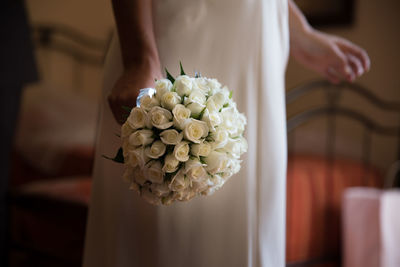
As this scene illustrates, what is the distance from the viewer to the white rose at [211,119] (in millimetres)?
622

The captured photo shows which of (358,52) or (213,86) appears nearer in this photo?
(213,86)

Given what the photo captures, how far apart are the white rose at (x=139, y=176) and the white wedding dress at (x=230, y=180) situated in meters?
0.16

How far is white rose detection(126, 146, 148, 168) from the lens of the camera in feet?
2.01

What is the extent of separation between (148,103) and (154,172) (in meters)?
0.09

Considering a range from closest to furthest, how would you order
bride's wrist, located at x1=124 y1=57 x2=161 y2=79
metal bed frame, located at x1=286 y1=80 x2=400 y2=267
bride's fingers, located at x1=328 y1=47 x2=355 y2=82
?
bride's wrist, located at x1=124 y1=57 x2=161 y2=79 < bride's fingers, located at x1=328 y1=47 x2=355 y2=82 < metal bed frame, located at x1=286 y1=80 x2=400 y2=267

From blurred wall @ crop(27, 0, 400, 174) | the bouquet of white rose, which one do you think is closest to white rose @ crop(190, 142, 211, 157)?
the bouquet of white rose

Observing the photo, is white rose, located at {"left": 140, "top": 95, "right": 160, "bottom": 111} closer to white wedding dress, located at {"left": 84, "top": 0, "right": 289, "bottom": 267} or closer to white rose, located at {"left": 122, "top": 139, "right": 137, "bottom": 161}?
white rose, located at {"left": 122, "top": 139, "right": 137, "bottom": 161}

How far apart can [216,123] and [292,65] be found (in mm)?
2859

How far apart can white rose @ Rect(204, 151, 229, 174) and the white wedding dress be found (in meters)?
0.16

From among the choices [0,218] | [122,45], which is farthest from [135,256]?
[0,218]

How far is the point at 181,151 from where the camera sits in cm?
61

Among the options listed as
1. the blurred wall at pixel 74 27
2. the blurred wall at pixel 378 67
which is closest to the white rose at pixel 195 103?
the blurred wall at pixel 378 67

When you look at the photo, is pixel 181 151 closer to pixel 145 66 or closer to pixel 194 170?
pixel 194 170

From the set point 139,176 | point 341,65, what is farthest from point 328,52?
point 139,176
